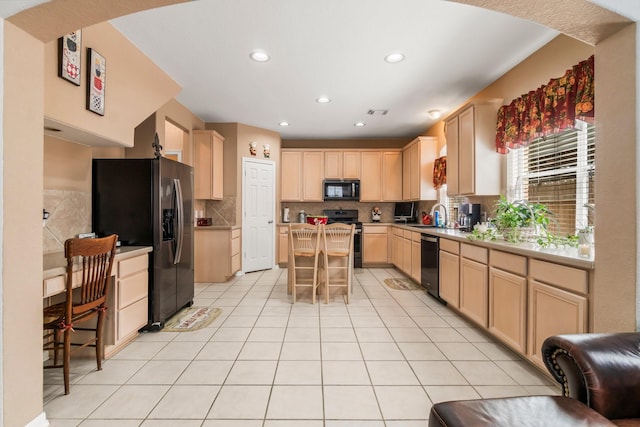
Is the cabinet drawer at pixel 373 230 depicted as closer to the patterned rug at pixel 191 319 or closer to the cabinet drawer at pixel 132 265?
the patterned rug at pixel 191 319

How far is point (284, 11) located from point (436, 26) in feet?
4.07

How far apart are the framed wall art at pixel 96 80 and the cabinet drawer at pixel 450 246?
3.50 metres

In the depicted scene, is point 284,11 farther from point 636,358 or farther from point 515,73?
point 636,358

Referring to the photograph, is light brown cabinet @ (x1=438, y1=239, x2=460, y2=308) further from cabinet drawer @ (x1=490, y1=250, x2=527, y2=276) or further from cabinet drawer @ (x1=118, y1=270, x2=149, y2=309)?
cabinet drawer @ (x1=118, y1=270, x2=149, y2=309)

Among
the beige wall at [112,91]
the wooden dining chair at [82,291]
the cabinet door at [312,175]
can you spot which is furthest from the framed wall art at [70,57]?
the cabinet door at [312,175]

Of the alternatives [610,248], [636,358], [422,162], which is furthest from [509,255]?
[422,162]

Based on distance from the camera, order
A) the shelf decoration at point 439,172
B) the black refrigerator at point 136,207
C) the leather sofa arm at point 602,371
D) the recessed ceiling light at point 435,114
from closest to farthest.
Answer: the leather sofa arm at point 602,371
the black refrigerator at point 136,207
the recessed ceiling light at point 435,114
the shelf decoration at point 439,172

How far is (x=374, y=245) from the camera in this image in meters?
6.00

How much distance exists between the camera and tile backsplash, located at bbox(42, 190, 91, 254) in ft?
7.84

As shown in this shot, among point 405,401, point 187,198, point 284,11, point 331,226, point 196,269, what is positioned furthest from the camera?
point 196,269

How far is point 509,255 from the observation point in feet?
7.66

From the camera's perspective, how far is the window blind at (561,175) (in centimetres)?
246

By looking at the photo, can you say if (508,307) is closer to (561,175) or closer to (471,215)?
(561,175)

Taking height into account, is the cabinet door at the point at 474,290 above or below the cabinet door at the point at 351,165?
below
